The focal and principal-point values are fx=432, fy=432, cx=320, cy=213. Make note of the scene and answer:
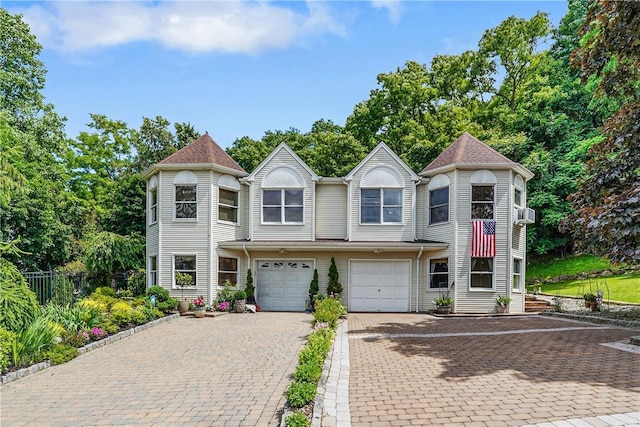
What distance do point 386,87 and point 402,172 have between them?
14.7m

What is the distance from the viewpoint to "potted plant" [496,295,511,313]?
58.1 ft

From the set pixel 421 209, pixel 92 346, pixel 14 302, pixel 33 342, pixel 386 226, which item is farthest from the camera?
pixel 421 209

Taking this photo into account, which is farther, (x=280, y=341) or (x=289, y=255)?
(x=289, y=255)

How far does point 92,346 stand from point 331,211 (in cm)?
1162

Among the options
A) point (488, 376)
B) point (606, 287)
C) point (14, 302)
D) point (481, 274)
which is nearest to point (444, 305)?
point (481, 274)

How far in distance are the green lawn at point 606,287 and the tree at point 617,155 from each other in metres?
10.2

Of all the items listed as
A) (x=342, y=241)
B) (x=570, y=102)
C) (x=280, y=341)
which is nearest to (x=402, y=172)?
(x=342, y=241)

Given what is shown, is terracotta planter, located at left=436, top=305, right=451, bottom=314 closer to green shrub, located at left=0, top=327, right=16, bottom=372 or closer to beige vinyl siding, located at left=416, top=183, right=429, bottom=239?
beige vinyl siding, located at left=416, top=183, right=429, bottom=239

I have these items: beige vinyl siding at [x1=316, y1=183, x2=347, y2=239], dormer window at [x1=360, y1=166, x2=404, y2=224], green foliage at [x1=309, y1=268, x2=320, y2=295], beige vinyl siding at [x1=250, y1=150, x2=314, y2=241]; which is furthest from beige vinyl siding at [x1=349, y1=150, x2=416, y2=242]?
green foliage at [x1=309, y1=268, x2=320, y2=295]

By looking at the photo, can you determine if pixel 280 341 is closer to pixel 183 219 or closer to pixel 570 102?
pixel 183 219

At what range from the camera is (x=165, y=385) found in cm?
762

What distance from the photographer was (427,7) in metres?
9.84

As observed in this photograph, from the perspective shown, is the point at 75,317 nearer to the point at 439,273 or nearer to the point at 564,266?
the point at 439,273

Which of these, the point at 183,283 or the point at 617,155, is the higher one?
the point at 617,155
